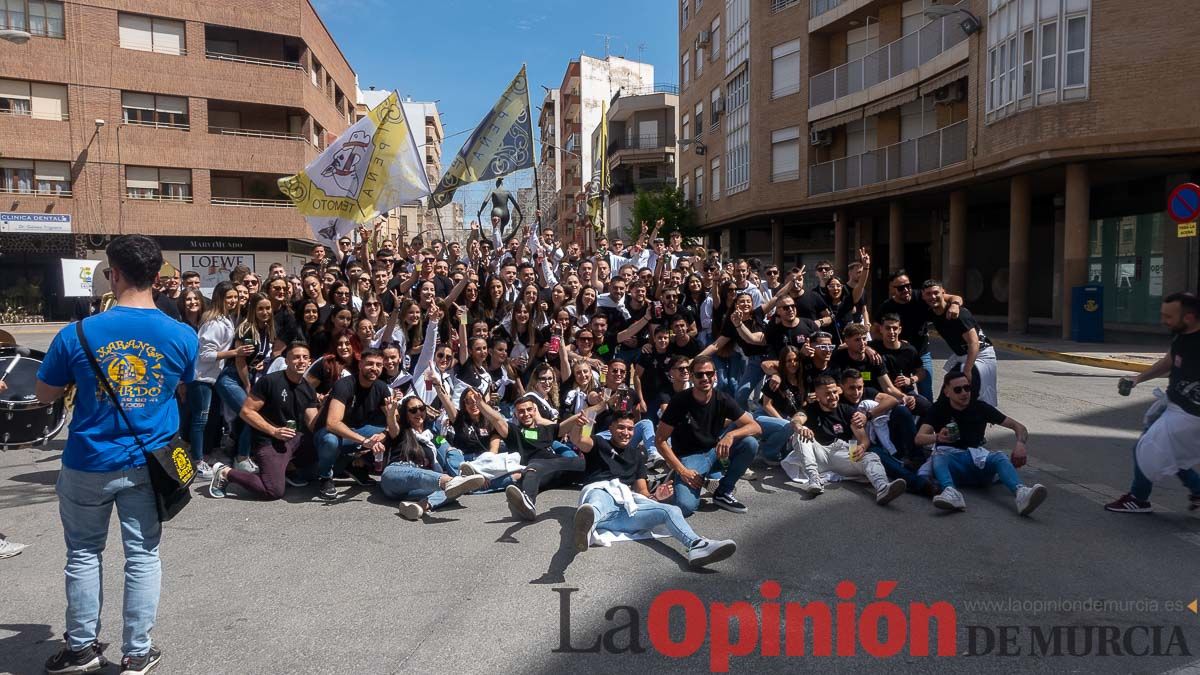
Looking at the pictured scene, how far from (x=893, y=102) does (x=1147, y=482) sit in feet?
71.1

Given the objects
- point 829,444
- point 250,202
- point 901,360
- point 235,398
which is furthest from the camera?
point 250,202

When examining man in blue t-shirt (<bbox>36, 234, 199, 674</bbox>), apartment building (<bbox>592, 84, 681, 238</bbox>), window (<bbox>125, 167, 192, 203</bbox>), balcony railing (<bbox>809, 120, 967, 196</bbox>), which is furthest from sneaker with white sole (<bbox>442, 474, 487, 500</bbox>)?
apartment building (<bbox>592, 84, 681, 238</bbox>)

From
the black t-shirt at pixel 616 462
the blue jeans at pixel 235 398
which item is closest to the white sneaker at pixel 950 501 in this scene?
the black t-shirt at pixel 616 462

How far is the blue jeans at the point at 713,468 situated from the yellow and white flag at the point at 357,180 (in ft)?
21.0

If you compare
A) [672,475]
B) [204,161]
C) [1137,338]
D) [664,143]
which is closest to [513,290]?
[672,475]

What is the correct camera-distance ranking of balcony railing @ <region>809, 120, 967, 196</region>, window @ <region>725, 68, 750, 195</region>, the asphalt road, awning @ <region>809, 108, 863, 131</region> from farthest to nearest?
window @ <region>725, 68, 750, 195</region> → awning @ <region>809, 108, 863, 131</region> → balcony railing @ <region>809, 120, 967, 196</region> → the asphalt road

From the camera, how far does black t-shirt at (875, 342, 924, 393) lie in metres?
7.33

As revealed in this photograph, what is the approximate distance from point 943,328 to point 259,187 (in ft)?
102

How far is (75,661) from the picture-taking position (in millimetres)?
3334

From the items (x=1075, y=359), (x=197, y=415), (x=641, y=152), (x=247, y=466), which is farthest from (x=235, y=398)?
(x=641, y=152)

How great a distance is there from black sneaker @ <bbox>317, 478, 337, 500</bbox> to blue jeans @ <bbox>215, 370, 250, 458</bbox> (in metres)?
1.10

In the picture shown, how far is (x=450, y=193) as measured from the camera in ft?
→ 42.1

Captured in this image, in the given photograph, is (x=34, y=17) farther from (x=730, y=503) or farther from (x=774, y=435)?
(x=730, y=503)

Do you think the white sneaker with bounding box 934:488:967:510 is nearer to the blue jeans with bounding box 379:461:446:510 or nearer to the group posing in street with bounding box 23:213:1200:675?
the group posing in street with bounding box 23:213:1200:675
